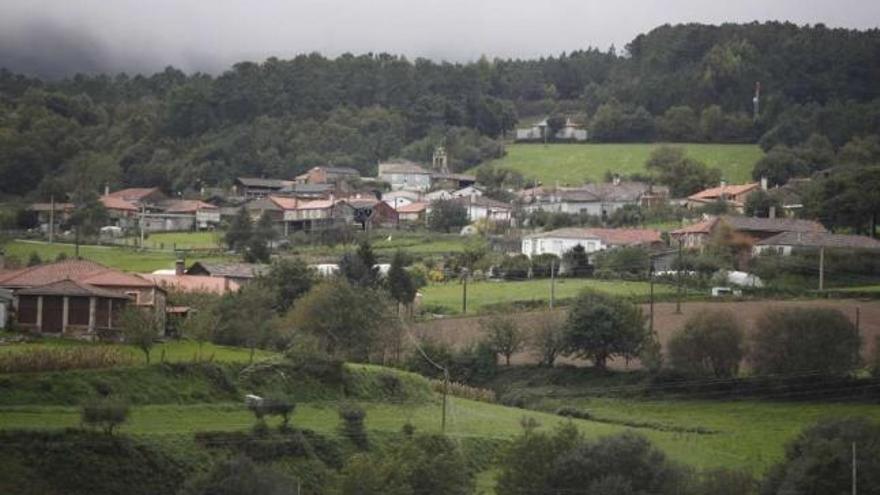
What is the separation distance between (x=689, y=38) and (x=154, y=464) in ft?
336

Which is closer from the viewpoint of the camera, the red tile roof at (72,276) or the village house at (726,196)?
the red tile roof at (72,276)

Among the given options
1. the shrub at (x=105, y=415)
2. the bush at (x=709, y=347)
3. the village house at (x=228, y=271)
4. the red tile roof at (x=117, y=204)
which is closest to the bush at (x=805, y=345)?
the bush at (x=709, y=347)

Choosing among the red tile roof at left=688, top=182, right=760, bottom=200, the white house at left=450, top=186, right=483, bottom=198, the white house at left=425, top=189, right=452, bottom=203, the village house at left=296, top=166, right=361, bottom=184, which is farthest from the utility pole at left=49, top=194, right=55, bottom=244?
the red tile roof at left=688, top=182, right=760, bottom=200

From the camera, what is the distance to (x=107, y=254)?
6322 centimetres

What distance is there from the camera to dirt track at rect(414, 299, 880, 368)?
47.8m

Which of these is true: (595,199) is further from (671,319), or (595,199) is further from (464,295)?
(671,319)

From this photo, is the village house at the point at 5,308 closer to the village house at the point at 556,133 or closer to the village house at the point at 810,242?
the village house at the point at 810,242

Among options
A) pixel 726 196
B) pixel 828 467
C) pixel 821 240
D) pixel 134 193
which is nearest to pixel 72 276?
pixel 828 467

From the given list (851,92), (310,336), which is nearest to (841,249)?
(310,336)

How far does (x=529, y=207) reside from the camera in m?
80.7

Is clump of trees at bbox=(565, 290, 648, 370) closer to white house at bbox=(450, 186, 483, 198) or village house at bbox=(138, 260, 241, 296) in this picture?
village house at bbox=(138, 260, 241, 296)

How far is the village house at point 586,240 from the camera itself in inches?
2546

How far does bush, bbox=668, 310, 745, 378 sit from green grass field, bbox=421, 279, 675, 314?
8487mm

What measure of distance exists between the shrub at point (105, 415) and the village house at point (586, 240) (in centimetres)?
3560
